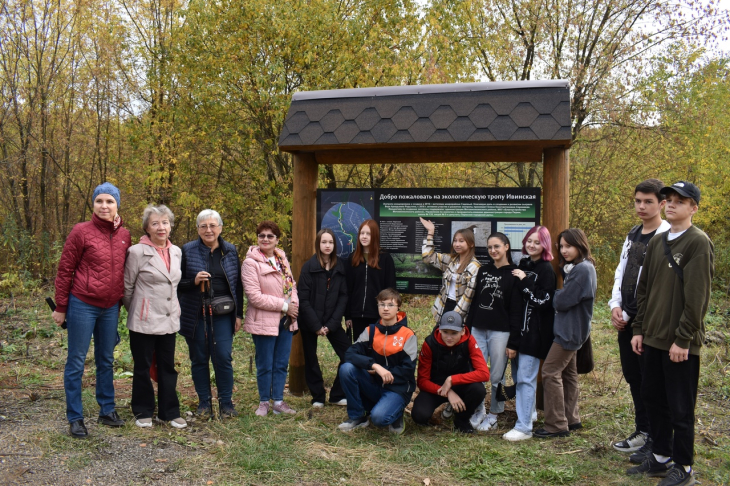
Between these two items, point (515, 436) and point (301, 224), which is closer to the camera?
point (515, 436)

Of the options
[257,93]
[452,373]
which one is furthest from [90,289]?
[257,93]

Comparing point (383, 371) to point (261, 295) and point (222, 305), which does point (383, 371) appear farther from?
point (222, 305)

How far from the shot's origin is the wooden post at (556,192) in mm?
5137

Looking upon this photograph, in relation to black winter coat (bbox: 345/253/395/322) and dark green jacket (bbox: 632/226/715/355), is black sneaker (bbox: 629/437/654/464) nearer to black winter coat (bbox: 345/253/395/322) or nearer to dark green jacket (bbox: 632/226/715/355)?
dark green jacket (bbox: 632/226/715/355)

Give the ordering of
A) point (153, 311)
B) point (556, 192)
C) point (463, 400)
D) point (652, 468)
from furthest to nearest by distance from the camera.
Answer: point (556, 192)
point (463, 400)
point (153, 311)
point (652, 468)

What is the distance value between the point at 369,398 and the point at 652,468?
2.21m

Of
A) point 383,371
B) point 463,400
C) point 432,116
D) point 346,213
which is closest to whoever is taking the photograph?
point 383,371

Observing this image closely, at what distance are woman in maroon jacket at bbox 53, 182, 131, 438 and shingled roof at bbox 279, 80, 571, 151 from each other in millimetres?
1903

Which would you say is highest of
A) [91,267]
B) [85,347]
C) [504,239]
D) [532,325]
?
[504,239]

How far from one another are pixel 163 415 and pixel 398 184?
7.89 meters

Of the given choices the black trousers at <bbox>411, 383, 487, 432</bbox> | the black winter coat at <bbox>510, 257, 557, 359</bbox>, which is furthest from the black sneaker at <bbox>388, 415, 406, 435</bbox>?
the black winter coat at <bbox>510, 257, 557, 359</bbox>

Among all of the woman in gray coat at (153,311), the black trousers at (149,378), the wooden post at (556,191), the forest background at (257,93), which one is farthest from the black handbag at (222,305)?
the forest background at (257,93)

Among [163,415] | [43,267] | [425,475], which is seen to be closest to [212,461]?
[163,415]

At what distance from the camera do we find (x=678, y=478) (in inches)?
145
